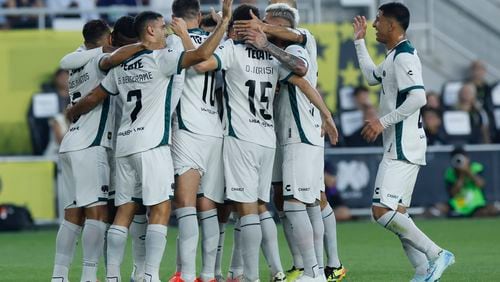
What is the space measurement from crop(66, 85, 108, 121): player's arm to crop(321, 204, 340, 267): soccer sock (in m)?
2.66

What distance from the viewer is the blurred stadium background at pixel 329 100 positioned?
20.8 m

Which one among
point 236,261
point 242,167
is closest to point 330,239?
point 236,261

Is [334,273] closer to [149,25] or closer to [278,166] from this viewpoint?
[278,166]

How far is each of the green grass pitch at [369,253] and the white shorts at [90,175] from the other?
1.72 meters

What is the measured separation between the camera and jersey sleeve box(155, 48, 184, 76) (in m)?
11.2

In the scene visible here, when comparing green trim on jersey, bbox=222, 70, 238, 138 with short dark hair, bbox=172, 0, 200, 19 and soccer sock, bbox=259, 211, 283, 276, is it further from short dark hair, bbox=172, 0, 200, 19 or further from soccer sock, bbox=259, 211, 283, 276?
soccer sock, bbox=259, 211, 283, 276

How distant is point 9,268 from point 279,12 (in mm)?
4576

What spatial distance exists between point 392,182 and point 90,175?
2747 millimetres


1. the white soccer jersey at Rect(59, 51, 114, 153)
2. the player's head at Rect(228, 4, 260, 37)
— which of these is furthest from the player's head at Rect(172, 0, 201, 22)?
the white soccer jersey at Rect(59, 51, 114, 153)

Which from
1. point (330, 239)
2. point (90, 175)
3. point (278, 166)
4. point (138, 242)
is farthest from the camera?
point (330, 239)

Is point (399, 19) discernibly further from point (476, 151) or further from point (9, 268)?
point (476, 151)

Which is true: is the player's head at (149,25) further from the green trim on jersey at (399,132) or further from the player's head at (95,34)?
the green trim on jersey at (399,132)

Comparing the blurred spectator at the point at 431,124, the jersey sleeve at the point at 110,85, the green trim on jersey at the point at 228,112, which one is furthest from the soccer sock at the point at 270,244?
the blurred spectator at the point at 431,124

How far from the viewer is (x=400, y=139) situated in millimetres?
12023
